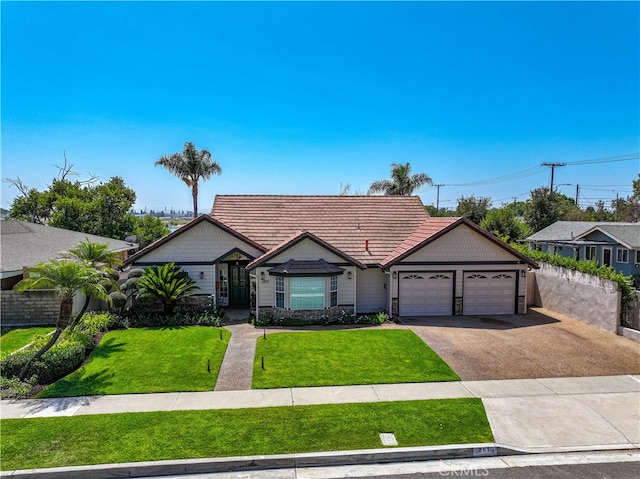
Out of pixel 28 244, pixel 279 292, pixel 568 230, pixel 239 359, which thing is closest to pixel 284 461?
pixel 239 359

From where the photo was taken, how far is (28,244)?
21.5m

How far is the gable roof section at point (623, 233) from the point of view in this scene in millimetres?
29508

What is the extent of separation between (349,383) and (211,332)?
7237 millimetres

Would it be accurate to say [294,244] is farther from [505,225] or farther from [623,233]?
[505,225]

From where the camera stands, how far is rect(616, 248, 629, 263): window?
101ft

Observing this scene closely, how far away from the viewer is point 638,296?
15289 millimetres

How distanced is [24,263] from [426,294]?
18.9 metres

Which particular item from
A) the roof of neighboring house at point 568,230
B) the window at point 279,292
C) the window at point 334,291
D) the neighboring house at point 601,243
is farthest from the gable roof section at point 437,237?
the roof of neighboring house at point 568,230

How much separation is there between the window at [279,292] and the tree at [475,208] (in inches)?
1601

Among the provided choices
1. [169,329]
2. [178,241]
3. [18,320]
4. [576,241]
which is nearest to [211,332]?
[169,329]

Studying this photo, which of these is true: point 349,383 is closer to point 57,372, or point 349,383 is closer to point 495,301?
point 57,372

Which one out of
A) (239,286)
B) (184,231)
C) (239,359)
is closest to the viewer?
(239,359)

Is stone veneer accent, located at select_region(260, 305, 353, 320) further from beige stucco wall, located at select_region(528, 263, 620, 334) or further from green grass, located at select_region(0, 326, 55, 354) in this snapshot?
beige stucco wall, located at select_region(528, 263, 620, 334)

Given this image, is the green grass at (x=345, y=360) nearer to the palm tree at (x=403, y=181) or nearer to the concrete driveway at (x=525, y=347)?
the concrete driveway at (x=525, y=347)
